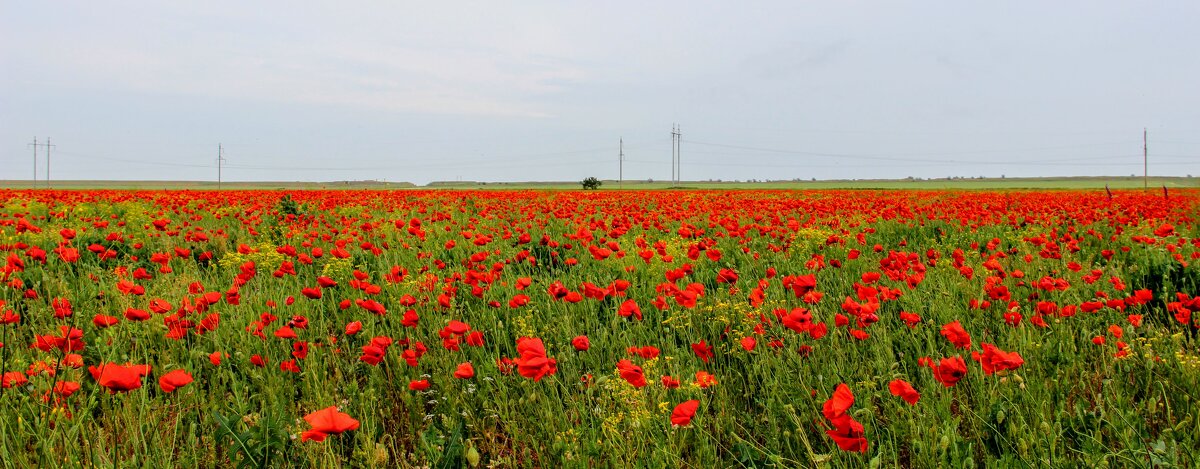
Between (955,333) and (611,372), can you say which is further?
(611,372)

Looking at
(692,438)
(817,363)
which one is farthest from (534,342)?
(817,363)

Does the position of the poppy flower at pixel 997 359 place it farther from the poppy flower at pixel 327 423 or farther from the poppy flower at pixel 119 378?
the poppy flower at pixel 119 378

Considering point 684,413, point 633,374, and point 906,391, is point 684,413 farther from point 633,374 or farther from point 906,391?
point 906,391

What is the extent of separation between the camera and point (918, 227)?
26.3 feet

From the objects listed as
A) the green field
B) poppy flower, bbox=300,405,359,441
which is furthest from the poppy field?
the green field

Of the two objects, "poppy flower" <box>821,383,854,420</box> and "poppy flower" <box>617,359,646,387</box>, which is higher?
"poppy flower" <box>821,383,854,420</box>

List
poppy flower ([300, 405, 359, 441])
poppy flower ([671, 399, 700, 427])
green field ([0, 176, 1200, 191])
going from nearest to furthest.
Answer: poppy flower ([300, 405, 359, 441]) → poppy flower ([671, 399, 700, 427]) → green field ([0, 176, 1200, 191])

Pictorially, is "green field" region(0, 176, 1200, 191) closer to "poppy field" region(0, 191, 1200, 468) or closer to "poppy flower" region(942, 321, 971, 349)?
"poppy field" region(0, 191, 1200, 468)

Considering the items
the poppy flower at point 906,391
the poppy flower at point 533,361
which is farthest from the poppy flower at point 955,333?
the poppy flower at point 533,361

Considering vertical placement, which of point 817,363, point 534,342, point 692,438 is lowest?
point 692,438

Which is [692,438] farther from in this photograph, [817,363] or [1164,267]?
[1164,267]

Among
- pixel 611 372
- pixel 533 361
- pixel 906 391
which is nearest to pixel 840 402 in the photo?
pixel 906 391

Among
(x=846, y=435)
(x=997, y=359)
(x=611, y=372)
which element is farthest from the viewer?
(x=611, y=372)

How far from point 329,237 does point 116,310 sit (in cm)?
327
